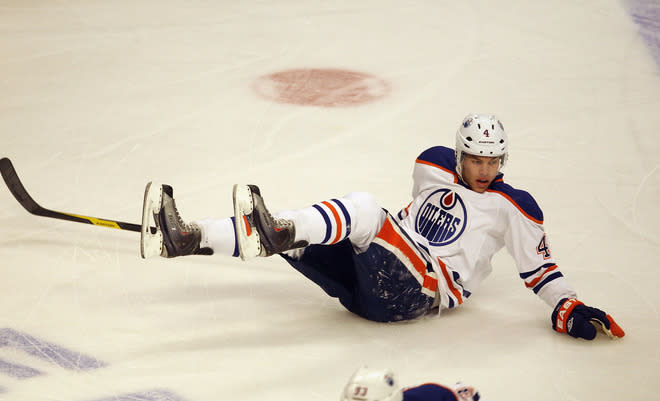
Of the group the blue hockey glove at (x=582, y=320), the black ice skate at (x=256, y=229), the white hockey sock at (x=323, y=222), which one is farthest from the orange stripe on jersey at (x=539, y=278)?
the black ice skate at (x=256, y=229)

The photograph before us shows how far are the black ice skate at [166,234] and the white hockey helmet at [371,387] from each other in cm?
98

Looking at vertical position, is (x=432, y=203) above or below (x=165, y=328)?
Answer: above

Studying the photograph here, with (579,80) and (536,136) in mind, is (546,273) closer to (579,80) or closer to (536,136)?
(536,136)

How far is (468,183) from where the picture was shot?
3055 mm

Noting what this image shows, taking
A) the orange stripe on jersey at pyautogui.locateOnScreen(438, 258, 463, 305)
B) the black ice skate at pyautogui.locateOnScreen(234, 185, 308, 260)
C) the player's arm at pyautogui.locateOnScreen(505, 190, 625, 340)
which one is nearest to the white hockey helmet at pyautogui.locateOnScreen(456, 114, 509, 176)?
the player's arm at pyautogui.locateOnScreen(505, 190, 625, 340)

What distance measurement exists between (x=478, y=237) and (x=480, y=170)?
25 centimetres

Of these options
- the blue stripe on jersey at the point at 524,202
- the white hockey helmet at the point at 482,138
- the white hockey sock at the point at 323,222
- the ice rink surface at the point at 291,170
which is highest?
the white hockey helmet at the point at 482,138

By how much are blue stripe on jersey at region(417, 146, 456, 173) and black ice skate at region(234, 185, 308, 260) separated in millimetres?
829

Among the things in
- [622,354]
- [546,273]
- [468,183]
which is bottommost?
[622,354]

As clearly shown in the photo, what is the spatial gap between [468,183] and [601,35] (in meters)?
4.52

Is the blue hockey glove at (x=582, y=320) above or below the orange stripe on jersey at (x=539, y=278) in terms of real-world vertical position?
below

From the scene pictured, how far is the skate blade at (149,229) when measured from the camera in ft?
8.20

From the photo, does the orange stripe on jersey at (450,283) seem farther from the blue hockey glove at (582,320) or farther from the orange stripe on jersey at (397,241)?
the blue hockey glove at (582,320)

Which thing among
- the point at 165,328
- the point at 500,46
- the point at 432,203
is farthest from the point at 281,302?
the point at 500,46
